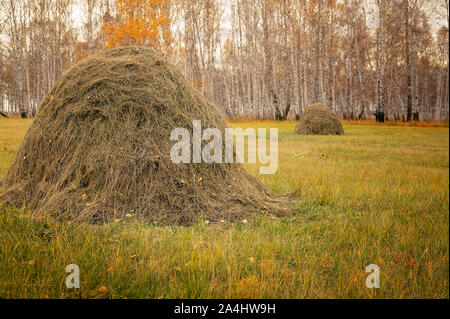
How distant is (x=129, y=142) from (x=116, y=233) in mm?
1239

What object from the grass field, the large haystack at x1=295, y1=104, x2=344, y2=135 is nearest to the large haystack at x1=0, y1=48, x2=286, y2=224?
the grass field

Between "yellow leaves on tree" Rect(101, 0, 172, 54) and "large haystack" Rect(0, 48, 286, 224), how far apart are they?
1660cm

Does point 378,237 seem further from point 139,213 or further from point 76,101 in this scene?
point 76,101

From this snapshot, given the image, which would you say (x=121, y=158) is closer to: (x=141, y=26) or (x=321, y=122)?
(x=321, y=122)

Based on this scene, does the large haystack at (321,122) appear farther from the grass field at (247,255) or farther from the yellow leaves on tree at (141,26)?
the yellow leaves on tree at (141,26)

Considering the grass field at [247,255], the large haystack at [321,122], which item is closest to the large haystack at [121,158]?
the grass field at [247,255]

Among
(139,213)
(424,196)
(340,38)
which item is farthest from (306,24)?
(139,213)

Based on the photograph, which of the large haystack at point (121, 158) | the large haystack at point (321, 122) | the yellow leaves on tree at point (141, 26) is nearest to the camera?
the large haystack at point (121, 158)

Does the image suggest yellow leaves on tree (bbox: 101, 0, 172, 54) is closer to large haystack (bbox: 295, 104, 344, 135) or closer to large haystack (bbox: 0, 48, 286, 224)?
large haystack (bbox: 295, 104, 344, 135)

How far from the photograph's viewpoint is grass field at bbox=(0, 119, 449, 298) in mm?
2010

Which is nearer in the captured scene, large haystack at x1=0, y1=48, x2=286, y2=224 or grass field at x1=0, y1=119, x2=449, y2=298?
grass field at x1=0, y1=119, x2=449, y2=298

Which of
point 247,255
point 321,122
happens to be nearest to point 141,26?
point 321,122

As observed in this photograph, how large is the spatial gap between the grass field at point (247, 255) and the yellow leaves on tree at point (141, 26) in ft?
61.0

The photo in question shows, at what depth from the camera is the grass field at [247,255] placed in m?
2.01
